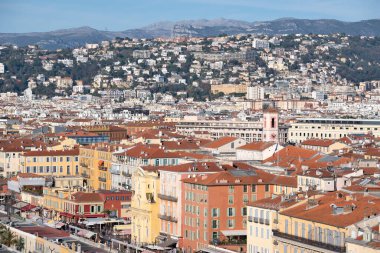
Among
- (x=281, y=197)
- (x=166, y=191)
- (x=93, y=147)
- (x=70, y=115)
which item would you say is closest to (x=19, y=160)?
(x=93, y=147)

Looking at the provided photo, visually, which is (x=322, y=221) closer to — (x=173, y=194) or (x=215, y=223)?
(x=215, y=223)

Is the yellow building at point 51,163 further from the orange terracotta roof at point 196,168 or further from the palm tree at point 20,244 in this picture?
the palm tree at point 20,244

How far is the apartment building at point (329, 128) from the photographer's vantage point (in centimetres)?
10256

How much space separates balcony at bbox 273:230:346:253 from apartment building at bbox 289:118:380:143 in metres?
64.7

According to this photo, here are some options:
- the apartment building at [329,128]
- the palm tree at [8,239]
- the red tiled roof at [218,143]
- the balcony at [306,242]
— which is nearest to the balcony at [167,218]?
the palm tree at [8,239]

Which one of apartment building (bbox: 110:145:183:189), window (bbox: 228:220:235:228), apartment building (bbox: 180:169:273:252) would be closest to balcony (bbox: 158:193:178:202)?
apartment building (bbox: 180:169:273:252)

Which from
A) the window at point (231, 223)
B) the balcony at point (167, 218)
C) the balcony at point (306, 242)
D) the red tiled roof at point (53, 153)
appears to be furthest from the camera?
the red tiled roof at point (53, 153)

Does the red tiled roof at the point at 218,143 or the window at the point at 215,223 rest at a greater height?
the window at the point at 215,223

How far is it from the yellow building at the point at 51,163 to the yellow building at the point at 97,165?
0.65 metres

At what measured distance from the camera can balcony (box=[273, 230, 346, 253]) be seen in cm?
3376

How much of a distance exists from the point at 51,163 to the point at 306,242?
3589 centimetres

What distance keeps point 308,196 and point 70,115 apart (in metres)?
105

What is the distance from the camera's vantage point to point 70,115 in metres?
143

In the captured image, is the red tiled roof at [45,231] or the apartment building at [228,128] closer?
the red tiled roof at [45,231]
